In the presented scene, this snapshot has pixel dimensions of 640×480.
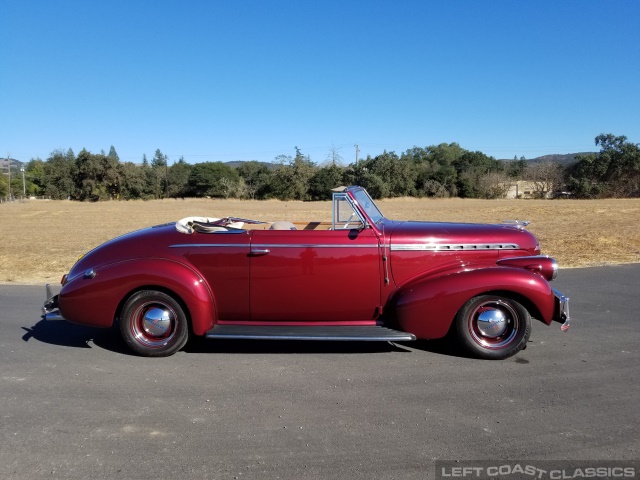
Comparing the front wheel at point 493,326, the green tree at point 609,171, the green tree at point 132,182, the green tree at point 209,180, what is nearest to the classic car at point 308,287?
the front wheel at point 493,326

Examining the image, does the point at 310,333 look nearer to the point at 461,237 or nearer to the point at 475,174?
the point at 461,237

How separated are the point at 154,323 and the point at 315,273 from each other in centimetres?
165

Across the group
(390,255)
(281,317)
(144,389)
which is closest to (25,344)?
(144,389)

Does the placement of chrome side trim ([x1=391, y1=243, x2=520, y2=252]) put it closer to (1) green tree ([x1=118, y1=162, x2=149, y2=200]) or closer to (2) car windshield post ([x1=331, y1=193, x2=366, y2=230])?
(2) car windshield post ([x1=331, y1=193, x2=366, y2=230])

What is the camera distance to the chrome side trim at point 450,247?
4.67 metres

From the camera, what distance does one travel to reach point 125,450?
3.00m

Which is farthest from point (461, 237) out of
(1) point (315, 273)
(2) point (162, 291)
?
(2) point (162, 291)

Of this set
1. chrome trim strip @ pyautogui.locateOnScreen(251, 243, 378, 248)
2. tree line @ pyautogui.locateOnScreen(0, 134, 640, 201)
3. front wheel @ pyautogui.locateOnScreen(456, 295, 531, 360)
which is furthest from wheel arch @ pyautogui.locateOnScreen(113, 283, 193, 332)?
tree line @ pyautogui.locateOnScreen(0, 134, 640, 201)

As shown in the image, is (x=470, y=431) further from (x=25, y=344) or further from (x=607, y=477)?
(x=25, y=344)

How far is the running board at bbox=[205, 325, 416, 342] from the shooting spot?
14.2ft

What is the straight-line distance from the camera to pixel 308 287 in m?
4.62

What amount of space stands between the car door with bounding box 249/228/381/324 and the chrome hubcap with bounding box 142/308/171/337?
849 mm

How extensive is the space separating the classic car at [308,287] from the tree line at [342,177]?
51.5m

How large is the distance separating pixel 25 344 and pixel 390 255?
3.97 m
